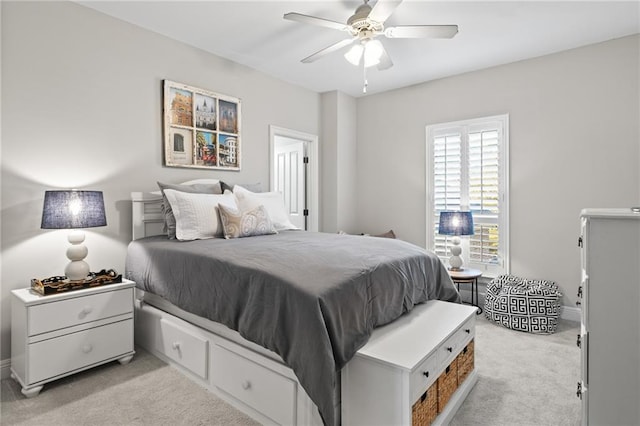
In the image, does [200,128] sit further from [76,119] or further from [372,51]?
[372,51]

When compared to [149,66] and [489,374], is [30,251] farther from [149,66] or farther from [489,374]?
[489,374]

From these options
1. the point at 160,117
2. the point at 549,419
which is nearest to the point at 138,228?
the point at 160,117

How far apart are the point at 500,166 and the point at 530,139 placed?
39cm

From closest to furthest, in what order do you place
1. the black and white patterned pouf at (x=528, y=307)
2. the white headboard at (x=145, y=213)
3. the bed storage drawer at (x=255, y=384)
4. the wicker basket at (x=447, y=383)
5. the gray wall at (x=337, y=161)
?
1. the bed storage drawer at (x=255, y=384)
2. the wicker basket at (x=447, y=383)
3. the white headboard at (x=145, y=213)
4. the black and white patterned pouf at (x=528, y=307)
5. the gray wall at (x=337, y=161)

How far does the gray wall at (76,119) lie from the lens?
2.41 meters

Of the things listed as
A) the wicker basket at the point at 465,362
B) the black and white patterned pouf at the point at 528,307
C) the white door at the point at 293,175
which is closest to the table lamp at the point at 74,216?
the wicker basket at the point at 465,362

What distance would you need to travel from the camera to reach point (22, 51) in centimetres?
244

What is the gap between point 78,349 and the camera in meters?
2.31

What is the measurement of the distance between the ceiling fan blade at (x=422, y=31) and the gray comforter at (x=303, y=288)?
4.91ft

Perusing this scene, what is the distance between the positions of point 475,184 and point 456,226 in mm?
671

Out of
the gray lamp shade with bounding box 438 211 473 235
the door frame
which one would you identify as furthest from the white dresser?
the door frame

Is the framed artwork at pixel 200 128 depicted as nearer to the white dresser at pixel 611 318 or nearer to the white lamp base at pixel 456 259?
the white lamp base at pixel 456 259

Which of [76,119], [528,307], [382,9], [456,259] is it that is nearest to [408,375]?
[382,9]

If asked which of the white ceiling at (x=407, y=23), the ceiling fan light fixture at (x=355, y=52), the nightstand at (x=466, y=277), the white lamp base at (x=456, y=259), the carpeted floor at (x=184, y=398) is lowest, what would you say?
the carpeted floor at (x=184, y=398)
